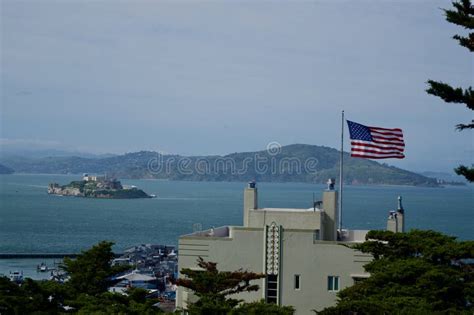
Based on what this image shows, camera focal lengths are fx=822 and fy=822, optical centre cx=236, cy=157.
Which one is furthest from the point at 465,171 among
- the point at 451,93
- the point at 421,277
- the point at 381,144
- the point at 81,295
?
the point at 381,144

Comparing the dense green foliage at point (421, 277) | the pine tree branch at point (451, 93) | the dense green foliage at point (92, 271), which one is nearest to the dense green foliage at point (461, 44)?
the pine tree branch at point (451, 93)

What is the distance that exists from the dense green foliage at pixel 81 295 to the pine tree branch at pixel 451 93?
7.55 metres

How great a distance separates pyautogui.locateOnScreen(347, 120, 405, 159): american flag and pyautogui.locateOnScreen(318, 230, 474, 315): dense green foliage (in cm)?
642

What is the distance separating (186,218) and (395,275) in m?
121

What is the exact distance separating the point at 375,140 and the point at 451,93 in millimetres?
13065

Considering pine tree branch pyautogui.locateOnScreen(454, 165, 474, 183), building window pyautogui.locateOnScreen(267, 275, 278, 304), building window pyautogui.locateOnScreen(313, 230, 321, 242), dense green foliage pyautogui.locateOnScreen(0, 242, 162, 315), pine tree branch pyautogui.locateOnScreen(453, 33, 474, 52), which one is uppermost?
pine tree branch pyautogui.locateOnScreen(453, 33, 474, 52)

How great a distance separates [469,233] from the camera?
118 m

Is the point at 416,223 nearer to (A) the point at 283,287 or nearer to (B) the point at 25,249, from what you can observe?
(B) the point at 25,249

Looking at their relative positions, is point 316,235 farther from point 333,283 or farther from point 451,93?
point 451,93

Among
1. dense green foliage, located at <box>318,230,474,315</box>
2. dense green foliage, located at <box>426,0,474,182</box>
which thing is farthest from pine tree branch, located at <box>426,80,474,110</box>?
dense green foliage, located at <box>318,230,474,315</box>

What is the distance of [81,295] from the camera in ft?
65.5

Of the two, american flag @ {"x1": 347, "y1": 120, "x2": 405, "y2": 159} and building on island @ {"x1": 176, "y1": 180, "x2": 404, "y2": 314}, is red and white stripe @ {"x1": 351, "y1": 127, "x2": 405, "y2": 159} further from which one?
building on island @ {"x1": 176, "y1": 180, "x2": 404, "y2": 314}

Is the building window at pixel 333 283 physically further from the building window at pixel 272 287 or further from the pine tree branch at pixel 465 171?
the pine tree branch at pixel 465 171

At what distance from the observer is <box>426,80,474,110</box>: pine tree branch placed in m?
17.1
